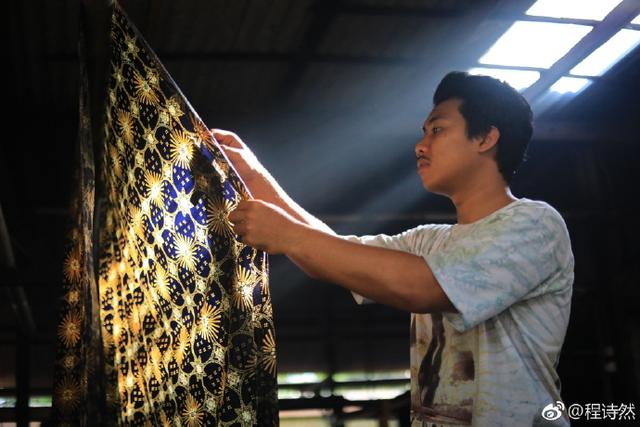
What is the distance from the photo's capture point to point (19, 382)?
7.80 m

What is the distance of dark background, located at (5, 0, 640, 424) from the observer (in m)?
5.62

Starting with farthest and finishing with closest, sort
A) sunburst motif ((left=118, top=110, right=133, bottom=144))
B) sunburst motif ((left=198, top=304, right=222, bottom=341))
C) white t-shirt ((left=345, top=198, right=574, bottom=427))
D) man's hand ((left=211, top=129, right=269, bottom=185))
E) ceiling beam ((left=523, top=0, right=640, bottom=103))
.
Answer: ceiling beam ((left=523, top=0, right=640, bottom=103))
man's hand ((left=211, top=129, right=269, bottom=185))
sunburst motif ((left=198, top=304, right=222, bottom=341))
sunburst motif ((left=118, top=110, right=133, bottom=144))
white t-shirt ((left=345, top=198, right=574, bottom=427))

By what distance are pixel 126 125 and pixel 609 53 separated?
5.08 meters

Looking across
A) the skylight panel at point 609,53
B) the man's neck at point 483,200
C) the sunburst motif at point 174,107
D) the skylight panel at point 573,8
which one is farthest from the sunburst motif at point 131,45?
the skylight panel at point 609,53

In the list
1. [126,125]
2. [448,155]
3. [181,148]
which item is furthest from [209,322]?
[448,155]

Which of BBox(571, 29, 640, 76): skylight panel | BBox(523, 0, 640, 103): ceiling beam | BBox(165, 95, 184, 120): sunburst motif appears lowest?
BBox(165, 95, 184, 120): sunburst motif

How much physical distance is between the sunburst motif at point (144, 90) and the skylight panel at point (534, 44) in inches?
159

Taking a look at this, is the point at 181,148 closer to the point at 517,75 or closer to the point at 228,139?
the point at 228,139

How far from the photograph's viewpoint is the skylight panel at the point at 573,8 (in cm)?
533

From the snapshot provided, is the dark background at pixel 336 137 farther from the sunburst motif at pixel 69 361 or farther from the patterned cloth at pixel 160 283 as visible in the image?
the sunburst motif at pixel 69 361

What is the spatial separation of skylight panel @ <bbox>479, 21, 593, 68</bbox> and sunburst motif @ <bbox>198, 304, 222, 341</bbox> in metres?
4.17

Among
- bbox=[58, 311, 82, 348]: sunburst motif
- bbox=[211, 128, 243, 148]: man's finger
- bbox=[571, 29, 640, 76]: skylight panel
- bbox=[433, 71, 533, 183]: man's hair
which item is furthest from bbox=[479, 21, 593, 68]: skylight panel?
bbox=[58, 311, 82, 348]: sunburst motif

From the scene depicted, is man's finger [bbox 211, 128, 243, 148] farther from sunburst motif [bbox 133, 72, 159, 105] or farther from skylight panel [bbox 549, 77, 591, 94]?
skylight panel [bbox 549, 77, 591, 94]

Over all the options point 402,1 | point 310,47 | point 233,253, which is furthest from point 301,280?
point 233,253
